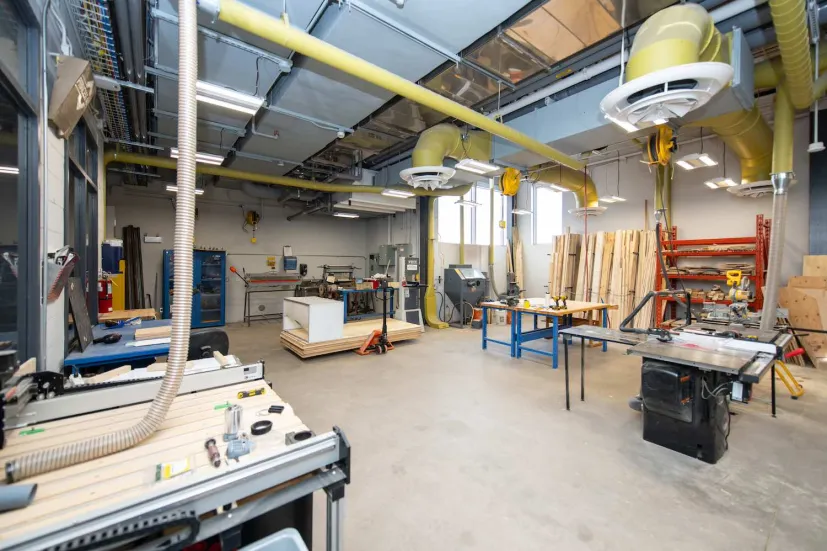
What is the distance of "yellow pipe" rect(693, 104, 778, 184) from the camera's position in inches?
148

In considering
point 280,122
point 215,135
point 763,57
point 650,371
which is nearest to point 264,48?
point 280,122

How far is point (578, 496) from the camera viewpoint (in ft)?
7.04

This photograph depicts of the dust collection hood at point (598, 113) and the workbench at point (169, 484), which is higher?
the dust collection hood at point (598, 113)

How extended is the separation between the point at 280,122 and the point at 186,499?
15.3 feet

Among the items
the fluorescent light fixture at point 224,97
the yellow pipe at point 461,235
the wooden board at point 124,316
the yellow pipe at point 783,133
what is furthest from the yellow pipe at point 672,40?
the yellow pipe at point 461,235

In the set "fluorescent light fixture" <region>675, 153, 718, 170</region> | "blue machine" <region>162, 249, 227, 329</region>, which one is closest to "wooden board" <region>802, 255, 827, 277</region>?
"fluorescent light fixture" <region>675, 153, 718, 170</region>

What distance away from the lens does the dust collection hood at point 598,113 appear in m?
2.97

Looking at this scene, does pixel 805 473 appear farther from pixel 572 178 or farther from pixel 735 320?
pixel 572 178

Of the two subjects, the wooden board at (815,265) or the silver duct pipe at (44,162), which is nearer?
the silver duct pipe at (44,162)

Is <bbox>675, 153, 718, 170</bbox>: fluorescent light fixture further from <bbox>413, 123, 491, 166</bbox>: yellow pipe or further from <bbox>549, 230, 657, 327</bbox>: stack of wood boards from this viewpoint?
<bbox>413, 123, 491, 166</bbox>: yellow pipe

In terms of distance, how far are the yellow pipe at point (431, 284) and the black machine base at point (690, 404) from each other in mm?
5125

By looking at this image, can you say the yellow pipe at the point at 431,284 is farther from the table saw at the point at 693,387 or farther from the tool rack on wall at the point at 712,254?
the table saw at the point at 693,387

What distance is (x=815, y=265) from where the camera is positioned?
16.4 feet

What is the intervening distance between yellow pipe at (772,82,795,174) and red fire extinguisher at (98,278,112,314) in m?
7.63
